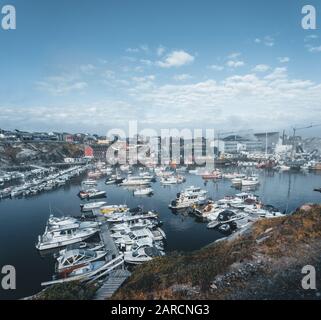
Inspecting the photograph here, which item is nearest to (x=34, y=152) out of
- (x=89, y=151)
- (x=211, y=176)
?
(x=89, y=151)

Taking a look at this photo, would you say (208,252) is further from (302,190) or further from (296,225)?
(302,190)

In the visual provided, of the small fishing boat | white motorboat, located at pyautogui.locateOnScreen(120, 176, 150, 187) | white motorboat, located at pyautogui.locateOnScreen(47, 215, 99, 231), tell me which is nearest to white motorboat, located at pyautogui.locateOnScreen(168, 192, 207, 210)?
white motorboat, located at pyautogui.locateOnScreen(47, 215, 99, 231)

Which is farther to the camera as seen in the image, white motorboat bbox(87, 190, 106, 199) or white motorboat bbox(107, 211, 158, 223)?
white motorboat bbox(87, 190, 106, 199)

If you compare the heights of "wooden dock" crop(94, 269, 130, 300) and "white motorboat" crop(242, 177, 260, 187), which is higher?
"wooden dock" crop(94, 269, 130, 300)

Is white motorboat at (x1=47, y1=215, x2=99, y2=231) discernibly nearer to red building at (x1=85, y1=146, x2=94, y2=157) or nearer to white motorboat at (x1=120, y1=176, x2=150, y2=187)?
white motorboat at (x1=120, y1=176, x2=150, y2=187)

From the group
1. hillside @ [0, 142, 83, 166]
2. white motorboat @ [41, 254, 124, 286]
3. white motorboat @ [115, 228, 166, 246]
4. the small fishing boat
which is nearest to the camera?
white motorboat @ [41, 254, 124, 286]

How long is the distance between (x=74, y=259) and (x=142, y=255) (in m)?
3.48

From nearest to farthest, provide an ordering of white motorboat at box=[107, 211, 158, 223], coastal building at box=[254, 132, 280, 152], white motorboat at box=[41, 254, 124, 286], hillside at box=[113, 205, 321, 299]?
1. hillside at box=[113, 205, 321, 299]
2. white motorboat at box=[41, 254, 124, 286]
3. white motorboat at box=[107, 211, 158, 223]
4. coastal building at box=[254, 132, 280, 152]

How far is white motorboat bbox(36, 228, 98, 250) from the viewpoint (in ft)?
56.9

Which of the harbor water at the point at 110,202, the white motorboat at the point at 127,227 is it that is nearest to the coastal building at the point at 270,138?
the harbor water at the point at 110,202

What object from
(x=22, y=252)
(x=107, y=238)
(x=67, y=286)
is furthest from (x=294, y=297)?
(x=22, y=252)

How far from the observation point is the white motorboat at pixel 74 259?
13719 mm

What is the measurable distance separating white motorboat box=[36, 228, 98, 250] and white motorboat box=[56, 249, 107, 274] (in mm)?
3397

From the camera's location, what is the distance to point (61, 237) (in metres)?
17.9
